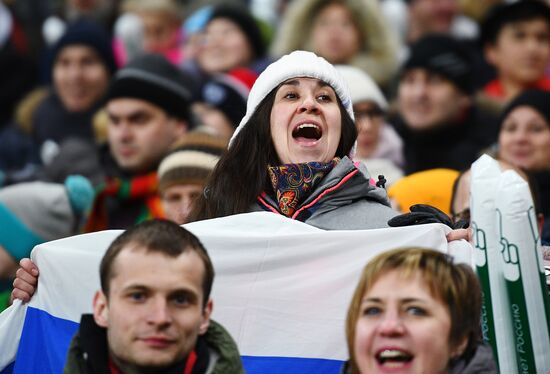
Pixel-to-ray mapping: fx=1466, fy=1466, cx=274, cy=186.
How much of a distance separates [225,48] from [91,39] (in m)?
1.00

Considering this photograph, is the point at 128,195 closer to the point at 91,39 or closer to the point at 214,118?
the point at 214,118

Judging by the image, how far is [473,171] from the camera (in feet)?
17.8

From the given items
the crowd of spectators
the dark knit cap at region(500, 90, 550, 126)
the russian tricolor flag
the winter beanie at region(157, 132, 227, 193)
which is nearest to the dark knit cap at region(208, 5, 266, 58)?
the crowd of spectators

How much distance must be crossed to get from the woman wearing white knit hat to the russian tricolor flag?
0.99 feet

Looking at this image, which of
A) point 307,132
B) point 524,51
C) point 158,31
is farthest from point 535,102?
point 158,31

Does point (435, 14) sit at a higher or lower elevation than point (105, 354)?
higher

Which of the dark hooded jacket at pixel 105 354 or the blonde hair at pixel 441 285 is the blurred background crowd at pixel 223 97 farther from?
the dark hooded jacket at pixel 105 354

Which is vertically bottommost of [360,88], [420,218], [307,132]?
[420,218]

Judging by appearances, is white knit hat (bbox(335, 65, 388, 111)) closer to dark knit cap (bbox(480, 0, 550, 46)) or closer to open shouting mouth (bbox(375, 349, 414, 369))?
dark knit cap (bbox(480, 0, 550, 46))

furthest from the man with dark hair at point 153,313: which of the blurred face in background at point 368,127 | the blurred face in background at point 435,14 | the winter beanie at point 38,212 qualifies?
the blurred face in background at point 435,14

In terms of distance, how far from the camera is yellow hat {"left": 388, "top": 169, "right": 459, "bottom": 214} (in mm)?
7738

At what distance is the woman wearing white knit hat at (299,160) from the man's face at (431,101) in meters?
3.04

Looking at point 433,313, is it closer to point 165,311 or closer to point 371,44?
point 165,311

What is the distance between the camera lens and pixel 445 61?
9766mm
